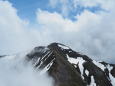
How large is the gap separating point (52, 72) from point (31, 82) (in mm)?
16405

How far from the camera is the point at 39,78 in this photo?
576 feet

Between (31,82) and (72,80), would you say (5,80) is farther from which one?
(72,80)

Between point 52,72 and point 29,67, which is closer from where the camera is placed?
point 52,72

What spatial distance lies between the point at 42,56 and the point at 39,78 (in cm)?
2274

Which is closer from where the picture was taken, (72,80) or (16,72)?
(72,80)

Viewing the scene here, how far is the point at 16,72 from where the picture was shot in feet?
647

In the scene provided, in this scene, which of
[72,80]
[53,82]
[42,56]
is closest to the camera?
[53,82]

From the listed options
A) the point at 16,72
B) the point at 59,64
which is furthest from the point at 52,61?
the point at 16,72

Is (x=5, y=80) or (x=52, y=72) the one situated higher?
(x=52, y=72)

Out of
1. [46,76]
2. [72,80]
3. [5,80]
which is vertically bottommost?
[5,80]

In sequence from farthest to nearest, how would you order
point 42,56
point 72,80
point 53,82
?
point 42,56 < point 72,80 < point 53,82

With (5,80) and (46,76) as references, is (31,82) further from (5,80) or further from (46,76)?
(5,80)

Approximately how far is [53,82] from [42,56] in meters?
31.6

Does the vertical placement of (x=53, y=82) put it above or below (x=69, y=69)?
below
